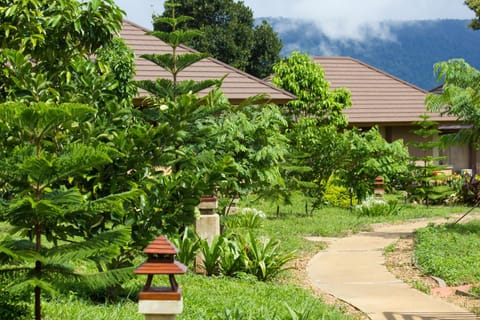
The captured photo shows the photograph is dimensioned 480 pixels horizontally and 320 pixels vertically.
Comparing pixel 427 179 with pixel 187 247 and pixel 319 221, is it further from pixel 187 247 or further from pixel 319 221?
pixel 187 247

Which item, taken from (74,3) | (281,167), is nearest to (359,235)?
(281,167)

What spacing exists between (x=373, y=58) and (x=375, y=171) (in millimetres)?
128052

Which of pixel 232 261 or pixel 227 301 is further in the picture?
pixel 232 261

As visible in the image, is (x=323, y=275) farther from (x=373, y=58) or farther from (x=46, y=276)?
(x=373, y=58)

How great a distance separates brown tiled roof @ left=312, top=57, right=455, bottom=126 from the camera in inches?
1174

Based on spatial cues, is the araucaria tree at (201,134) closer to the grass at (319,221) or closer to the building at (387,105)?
the grass at (319,221)

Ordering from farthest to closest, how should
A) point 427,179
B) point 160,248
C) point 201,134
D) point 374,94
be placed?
point 374,94 → point 427,179 → point 201,134 → point 160,248

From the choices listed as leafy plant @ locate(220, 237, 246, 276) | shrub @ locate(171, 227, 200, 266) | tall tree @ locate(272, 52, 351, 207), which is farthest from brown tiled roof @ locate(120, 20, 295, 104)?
leafy plant @ locate(220, 237, 246, 276)

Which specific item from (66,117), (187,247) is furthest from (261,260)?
(66,117)

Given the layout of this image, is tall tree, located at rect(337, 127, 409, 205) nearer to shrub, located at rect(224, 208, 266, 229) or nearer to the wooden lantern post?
shrub, located at rect(224, 208, 266, 229)

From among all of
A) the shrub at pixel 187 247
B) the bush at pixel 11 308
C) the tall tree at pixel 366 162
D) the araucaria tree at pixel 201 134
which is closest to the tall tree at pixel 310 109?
the tall tree at pixel 366 162

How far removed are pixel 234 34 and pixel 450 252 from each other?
31.6 m

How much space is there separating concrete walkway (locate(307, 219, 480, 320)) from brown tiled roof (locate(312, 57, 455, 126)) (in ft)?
46.9

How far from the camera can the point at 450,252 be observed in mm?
13016
